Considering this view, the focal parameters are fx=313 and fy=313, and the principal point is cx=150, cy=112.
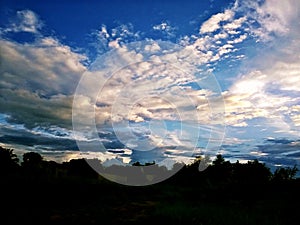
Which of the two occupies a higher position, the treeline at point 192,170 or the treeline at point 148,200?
the treeline at point 192,170

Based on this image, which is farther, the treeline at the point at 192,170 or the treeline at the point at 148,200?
the treeline at the point at 192,170

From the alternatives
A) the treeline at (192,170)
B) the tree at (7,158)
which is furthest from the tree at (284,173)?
the tree at (7,158)

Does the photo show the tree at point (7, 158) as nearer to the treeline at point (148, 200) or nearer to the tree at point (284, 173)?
the treeline at point (148, 200)

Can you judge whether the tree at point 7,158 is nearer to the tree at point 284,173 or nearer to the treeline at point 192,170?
the treeline at point 192,170

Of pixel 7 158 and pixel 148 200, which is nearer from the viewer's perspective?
pixel 148 200

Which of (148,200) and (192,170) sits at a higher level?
(192,170)

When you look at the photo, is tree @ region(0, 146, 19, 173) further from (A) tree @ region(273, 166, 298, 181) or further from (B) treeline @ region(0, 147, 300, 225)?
(A) tree @ region(273, 166, 298, 181)

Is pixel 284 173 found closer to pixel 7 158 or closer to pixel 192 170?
pixel 192 170

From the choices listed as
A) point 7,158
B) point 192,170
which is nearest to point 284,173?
point 192,170

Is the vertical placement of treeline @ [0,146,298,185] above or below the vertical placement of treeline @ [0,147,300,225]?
above

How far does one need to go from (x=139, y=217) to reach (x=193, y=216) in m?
3.78

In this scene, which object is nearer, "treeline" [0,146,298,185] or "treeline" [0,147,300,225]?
"treeline" [0,147,300,225]

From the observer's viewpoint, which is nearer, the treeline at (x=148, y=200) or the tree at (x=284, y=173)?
the treeline at (x=148, y=200)

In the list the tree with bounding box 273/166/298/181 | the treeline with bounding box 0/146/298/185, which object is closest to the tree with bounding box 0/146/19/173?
the treeline with bounding box 0/146/298/185
